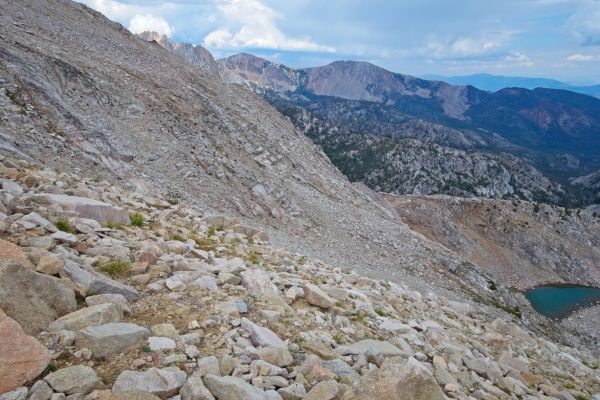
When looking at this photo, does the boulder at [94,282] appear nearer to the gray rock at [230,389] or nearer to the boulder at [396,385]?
the gray rock at [230,389]

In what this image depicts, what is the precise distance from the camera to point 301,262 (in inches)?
602

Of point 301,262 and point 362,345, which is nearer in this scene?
point 362,345

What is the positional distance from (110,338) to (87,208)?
6.27 m

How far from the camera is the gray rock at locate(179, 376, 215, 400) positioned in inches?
209

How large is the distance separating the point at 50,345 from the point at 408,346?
760 centimetres

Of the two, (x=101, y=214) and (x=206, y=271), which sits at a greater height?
(x=101, y=214)

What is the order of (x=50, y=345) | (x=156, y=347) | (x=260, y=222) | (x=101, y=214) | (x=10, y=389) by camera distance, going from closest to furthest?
(x=10, y=389)
(x=50, y=345)
(x=156, y=347)
(x=101, y=214)
(x=260, y=222)

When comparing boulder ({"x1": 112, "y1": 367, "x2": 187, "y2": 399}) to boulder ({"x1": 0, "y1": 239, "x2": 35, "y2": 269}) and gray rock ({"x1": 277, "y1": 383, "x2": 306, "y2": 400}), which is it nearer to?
gray rock ({"x1": 277, "y1": 383, "x2": 306, "y2": 400})

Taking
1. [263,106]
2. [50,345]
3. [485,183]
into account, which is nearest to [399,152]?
[485,183]

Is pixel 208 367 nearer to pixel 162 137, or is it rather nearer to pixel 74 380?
pixel 74 380

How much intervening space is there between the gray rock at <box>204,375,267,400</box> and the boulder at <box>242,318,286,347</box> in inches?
56.9

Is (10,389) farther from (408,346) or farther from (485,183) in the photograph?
(485,183)

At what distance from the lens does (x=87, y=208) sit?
438 inches

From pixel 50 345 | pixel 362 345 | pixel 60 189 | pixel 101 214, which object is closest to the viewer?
pixel 50 345
